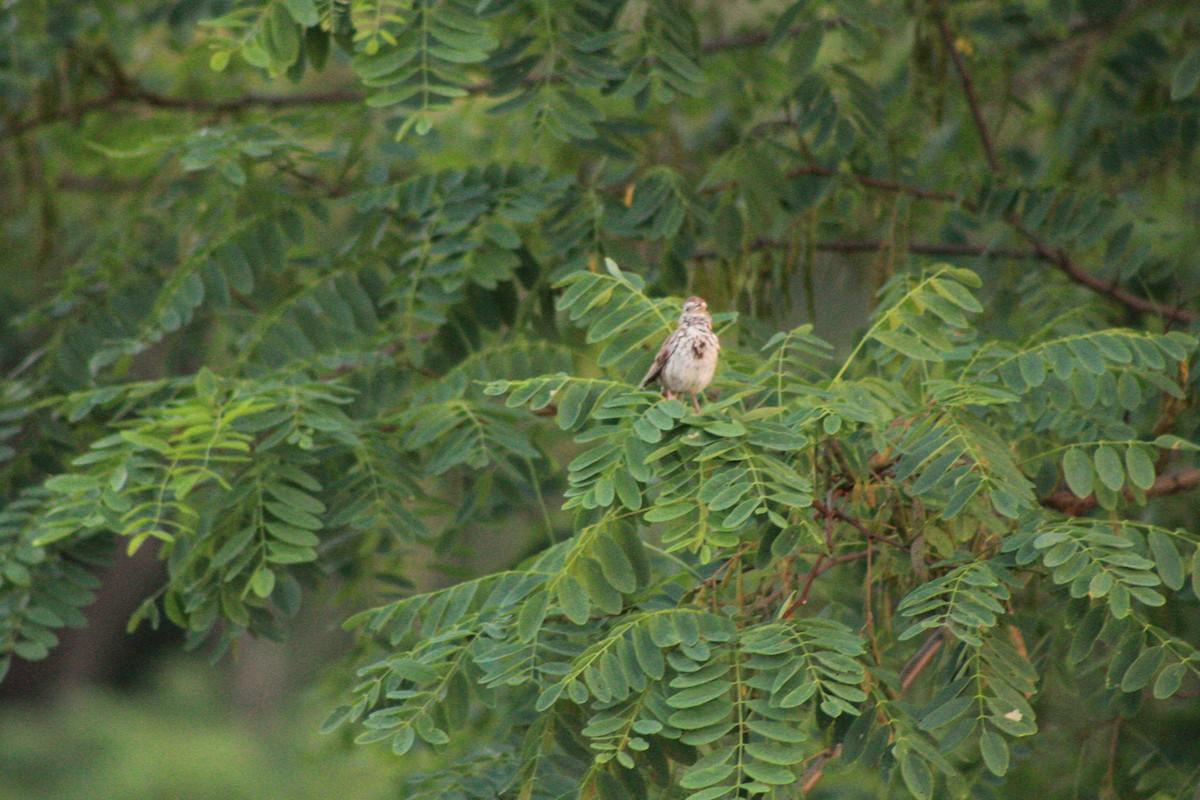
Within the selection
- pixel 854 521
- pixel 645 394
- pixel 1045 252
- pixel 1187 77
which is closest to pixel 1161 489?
pixel 1045 252

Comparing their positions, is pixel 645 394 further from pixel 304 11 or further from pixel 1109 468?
pixel 304 11

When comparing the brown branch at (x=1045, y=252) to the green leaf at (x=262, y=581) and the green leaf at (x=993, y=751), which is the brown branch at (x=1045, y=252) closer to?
the green leaf at (x=262, y=581)

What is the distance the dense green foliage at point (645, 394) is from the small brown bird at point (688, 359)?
0.08 metres

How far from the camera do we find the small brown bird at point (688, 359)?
3064 mm

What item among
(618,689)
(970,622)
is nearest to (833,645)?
(970,622)

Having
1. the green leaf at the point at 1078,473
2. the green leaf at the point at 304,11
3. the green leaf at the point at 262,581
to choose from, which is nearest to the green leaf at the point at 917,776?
the green leaf at the point at 1078,473

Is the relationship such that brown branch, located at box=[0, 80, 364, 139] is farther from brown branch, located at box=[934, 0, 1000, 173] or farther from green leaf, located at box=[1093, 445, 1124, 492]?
green leaf, located at box=[1093, 445, 1124, 492]

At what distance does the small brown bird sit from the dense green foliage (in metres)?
0.08

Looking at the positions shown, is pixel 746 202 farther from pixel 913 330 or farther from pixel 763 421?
pixel 763 421

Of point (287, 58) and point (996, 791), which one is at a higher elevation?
point (287, 58)

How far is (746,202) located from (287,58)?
1537 millimetres

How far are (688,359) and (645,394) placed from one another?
39 centimetres

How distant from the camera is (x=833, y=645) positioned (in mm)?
2498

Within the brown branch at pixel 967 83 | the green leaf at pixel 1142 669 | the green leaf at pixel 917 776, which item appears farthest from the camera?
the brown branch at pixel 967 83
